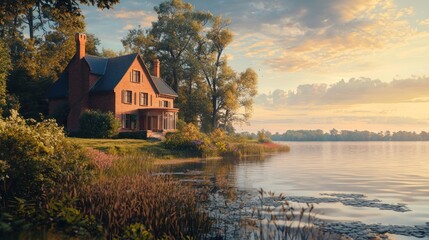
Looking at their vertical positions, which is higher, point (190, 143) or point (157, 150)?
point (190, 143)

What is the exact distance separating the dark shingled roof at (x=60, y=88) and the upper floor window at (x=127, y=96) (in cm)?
802

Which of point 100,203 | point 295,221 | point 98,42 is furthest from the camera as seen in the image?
point 98,42

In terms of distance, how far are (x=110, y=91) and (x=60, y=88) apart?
9.60 meters

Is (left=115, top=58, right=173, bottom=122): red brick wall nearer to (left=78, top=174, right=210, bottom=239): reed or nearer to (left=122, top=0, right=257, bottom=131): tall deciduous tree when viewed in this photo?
(left=122, top=0, right=257, bottom=131): tall deciduous tree

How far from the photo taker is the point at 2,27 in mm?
55875

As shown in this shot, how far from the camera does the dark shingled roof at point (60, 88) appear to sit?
51.4 meters

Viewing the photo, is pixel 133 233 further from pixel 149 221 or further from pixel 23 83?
pixel 23 83

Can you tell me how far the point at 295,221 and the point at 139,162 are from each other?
46.6 feet

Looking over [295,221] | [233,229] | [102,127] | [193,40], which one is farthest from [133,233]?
[193,40]

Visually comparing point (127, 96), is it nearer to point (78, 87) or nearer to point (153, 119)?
point (153, 119)

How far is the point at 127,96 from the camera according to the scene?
50.1m

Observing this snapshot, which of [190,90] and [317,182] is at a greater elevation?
[190,90]

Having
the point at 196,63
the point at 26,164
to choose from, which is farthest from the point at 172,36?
the point at 26,164

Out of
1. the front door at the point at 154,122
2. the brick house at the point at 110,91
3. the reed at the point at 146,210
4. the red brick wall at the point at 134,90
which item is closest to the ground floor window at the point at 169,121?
the brick house at the point at 110,91
